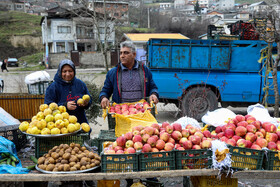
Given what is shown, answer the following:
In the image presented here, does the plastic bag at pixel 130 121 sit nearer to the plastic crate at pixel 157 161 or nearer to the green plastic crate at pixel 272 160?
the plastic crate at pixel 157 161

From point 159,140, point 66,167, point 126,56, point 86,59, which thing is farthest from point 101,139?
point 86,59

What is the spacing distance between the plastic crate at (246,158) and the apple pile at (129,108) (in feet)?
4.72

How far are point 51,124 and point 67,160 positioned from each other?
597 millimetres

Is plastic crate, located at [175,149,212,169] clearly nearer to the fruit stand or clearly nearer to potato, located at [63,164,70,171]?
the fruit stand

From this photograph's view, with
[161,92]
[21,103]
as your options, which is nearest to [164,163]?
[21,103]

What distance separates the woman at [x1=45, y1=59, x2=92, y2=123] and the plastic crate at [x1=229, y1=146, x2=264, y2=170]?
7.12ft

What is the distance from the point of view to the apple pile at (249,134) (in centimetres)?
283

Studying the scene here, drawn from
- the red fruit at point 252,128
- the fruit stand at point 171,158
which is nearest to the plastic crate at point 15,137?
the fruit stand at point 171,158

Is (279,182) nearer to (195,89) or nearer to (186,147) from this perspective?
(186,147)

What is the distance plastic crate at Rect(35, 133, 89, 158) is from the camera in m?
3.22

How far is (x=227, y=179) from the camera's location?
303 cm

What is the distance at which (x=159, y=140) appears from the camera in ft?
9.27

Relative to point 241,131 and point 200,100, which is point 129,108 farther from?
point 200,100

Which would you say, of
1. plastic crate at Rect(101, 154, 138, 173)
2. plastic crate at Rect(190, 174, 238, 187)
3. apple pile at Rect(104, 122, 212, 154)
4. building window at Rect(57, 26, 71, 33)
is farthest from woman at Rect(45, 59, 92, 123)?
building window at Rect(57, 26, 71, 33)
